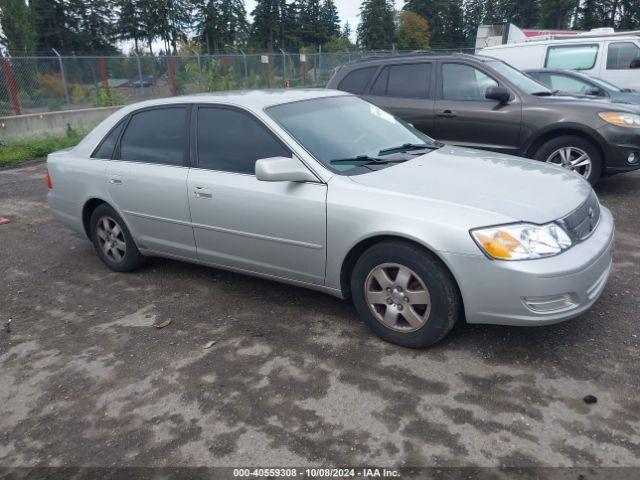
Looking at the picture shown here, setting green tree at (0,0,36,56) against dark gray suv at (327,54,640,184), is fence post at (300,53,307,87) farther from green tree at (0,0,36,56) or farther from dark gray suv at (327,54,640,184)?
green tree at (0,0,36,56)

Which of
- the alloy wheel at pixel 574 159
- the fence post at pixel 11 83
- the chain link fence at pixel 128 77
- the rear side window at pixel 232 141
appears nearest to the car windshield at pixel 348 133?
the rear side window at pixel 232 141

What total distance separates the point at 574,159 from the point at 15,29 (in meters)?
33.9

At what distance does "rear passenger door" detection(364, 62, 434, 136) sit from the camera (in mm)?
6980

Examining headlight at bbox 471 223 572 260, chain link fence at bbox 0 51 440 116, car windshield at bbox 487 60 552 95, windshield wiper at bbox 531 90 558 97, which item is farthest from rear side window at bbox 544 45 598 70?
headlight at bbox 471 223 572 260

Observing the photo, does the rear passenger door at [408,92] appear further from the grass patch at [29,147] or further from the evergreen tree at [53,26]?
the evergreen tree at [53,26]

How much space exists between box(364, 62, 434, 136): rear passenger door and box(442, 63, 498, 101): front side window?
207mm

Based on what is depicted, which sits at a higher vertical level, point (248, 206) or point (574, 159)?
point (248, 206)

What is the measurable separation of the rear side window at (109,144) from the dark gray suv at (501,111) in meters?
3.77

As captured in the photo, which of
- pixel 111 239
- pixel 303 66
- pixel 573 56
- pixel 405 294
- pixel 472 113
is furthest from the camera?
pixel 303 66

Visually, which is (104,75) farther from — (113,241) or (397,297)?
(397,297)

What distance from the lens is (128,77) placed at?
16922 millimetres

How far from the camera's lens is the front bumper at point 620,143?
5996mm

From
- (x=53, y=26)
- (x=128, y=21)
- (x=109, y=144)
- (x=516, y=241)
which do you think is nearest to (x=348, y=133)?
(x=516, y=241)

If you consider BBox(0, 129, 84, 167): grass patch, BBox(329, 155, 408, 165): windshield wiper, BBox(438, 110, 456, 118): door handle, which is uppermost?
BBox(329, 155, 408, 165): windshield wiper
